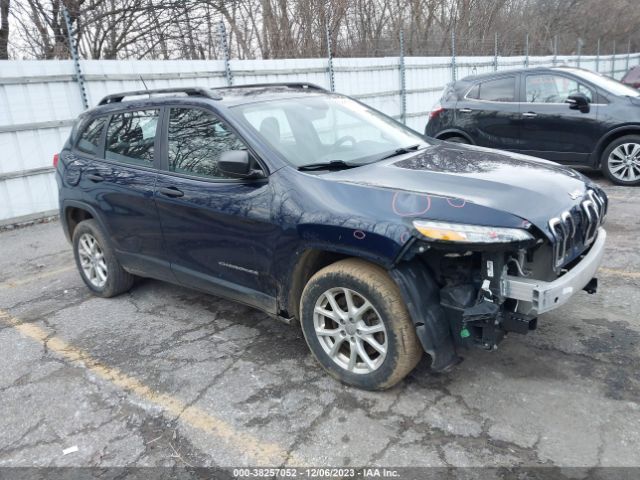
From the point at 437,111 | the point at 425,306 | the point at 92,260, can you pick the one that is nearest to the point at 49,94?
the point at 92,260

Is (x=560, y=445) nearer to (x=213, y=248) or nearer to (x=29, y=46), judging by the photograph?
(x=213, y=248)

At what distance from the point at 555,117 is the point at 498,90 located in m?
1.06

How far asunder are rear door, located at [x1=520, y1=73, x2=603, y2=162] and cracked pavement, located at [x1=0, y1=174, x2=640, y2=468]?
3688 mm

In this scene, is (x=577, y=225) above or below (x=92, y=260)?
above

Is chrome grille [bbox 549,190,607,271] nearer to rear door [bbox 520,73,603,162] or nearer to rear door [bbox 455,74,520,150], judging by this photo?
rear door [bbox 520,73,603,162]

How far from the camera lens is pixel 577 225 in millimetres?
3020

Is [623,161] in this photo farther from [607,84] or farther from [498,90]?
[498,90]

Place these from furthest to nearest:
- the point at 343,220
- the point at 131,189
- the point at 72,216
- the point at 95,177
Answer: the point at 72,216
the point at 95,177
the point at 131,189
the point at 343,220

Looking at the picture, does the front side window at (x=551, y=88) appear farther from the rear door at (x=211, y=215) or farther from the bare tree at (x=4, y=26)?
the bare tree at (x=4, y=26)

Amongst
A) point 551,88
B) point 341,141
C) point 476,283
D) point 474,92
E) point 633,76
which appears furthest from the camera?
point 633,76

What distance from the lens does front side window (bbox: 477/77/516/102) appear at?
8211mm

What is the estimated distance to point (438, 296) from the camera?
2.86 metres

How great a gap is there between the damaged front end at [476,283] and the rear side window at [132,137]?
2.39 metres

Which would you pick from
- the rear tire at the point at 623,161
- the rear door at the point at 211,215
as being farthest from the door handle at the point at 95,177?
the rear tire at the point at 623,161
